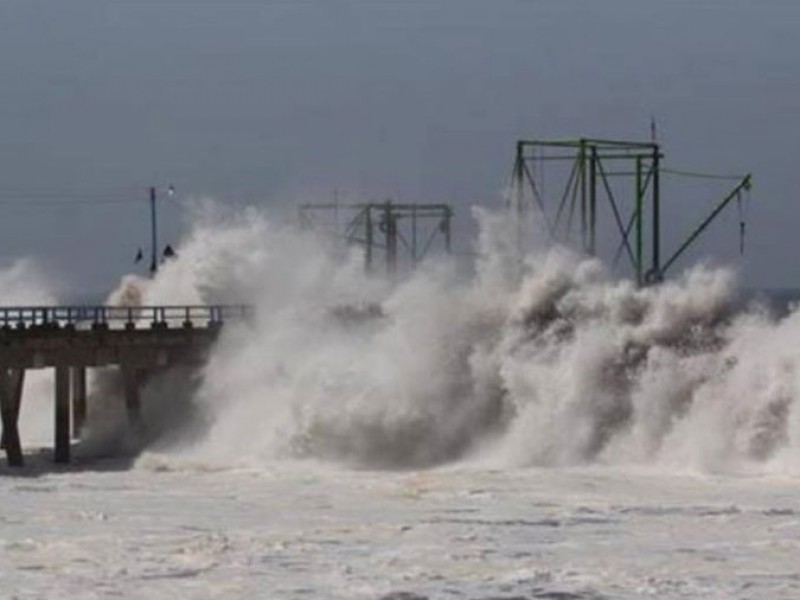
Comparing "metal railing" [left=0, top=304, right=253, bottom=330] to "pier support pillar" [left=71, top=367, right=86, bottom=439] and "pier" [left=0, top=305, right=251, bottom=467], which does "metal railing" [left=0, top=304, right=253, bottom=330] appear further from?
"pier support pillar" [left=71, top=367, right=86, bottom=439]

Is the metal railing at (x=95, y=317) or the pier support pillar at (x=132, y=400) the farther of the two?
the pier support pillar at (x=132, y=400)

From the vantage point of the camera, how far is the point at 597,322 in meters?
53.7

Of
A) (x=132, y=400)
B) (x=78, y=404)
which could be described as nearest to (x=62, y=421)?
(x=132, y=400)

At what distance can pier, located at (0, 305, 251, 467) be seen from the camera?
53.0 metres

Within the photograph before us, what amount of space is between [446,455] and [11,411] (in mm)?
10563

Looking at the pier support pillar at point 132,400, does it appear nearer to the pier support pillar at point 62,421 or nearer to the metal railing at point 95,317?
the metal railing at point 95,317

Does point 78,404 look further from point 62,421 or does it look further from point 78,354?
point 62,421

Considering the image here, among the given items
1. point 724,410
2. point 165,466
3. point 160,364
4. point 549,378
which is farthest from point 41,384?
point 724,410

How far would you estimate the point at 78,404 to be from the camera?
60844 mm

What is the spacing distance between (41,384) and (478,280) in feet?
55.9

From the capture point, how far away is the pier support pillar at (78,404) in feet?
197

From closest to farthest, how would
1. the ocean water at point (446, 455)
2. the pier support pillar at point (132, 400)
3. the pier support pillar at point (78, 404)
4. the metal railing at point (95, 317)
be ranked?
the ocean water at point (446, 455) < the metal railing at point (95, 317) < the pier support pillar at point (132, 400) < the pier support pillar at point (78, 404)

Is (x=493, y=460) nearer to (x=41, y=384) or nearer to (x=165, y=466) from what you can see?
(x=165, y=466)

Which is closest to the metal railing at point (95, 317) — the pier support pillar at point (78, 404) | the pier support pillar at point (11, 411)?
the pier support pillar at point (11, 411)
